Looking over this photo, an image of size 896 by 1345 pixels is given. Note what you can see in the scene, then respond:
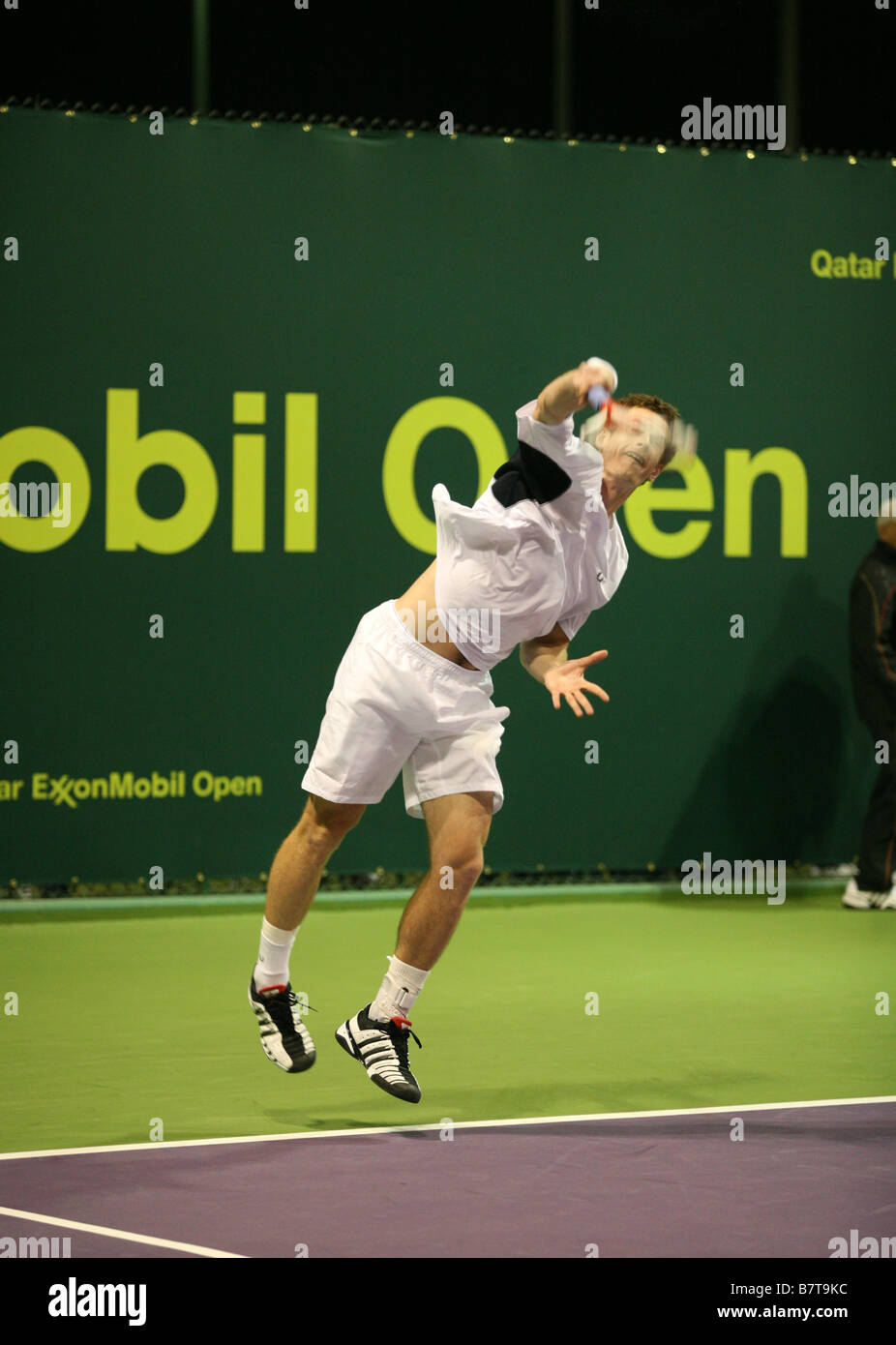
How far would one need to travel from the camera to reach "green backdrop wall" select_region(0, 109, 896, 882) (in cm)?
840

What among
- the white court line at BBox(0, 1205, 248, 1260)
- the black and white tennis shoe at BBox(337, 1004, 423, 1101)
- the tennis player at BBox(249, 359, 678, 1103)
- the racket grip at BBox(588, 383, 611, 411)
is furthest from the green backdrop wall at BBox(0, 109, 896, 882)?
the white court line at BBox(0, 1205, 248, 1260)

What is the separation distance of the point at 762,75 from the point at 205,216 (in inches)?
122

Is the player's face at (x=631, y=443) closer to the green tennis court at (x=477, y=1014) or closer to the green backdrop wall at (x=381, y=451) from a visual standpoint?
the green tennis court at (x=477, y=1014)

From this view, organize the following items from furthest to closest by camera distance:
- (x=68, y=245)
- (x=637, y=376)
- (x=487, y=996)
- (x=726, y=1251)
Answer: (x=637, y=376)
(x=68, y=245)
(x=487, y=996)
(x=726, y=1251)

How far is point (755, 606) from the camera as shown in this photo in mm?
9258

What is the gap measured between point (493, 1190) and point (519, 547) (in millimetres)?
1745

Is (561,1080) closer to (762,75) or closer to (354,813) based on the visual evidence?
(354,813)

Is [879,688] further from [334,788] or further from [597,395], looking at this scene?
[597,395]

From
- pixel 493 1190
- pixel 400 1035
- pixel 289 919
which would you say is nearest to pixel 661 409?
pixel 289 919

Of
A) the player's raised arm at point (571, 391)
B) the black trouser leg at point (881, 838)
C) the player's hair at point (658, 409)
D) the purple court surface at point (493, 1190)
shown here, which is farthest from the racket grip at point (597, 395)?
the black trouser leg at point (881, 838)

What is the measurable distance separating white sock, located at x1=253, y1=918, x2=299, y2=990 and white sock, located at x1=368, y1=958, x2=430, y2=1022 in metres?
0.30

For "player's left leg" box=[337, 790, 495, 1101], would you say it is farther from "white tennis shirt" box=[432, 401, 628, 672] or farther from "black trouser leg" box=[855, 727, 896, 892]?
"black trouser leg" box=[855, 727, 896, 892]

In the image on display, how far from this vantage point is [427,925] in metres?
4.98

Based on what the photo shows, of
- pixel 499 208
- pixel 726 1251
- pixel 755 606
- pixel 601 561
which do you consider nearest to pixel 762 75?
pixel 499 208
